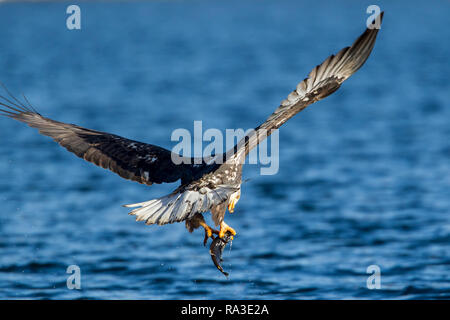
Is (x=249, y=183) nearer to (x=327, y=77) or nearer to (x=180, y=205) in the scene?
(x=327, y=77)

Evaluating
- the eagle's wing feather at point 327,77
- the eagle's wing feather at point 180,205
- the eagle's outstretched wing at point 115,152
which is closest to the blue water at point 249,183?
the eagle's outstretched wing at point 115,152

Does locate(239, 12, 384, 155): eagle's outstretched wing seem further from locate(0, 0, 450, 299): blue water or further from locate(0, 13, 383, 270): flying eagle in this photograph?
locate(0, 0, 450, 299): blue water

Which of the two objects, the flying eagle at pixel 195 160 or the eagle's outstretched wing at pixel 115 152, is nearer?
the flying eagle at pixel 195 160

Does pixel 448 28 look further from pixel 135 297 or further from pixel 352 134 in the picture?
pixel 135 297

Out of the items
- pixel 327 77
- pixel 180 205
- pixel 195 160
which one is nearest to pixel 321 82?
pixel 327 77

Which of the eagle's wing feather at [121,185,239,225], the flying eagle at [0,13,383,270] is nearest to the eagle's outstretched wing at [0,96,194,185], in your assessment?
the flying eagle at [0,13,383,270]

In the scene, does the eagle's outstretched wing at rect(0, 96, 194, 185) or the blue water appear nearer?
the eagle's outstretched wing at rect(0, 96, 194, 185)

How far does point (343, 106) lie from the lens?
2695 cm

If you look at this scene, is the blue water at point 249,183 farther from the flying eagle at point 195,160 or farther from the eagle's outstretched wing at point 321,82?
the eagle's outstretched wing at point 321,82

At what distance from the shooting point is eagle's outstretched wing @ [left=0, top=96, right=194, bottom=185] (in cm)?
881

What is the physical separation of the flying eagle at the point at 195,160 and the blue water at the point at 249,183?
255 centimetres

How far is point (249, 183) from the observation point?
17516 mm

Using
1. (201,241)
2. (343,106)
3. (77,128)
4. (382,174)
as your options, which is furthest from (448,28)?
(77,128)

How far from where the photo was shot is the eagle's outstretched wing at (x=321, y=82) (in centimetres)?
845
